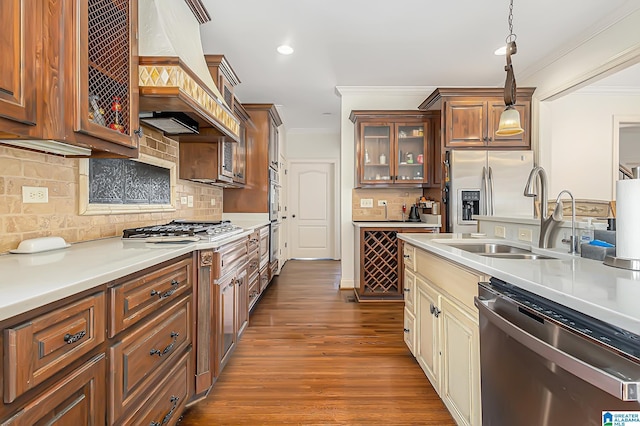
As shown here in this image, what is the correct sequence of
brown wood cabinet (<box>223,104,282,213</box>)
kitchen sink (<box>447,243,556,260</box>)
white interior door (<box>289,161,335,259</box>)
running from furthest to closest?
white interior door (<box>289,161,335,259</box>) < brown wood cabinet (<box>223,104,282,213</box>) < kitchen sink (<box>447,243,556,260</box>)

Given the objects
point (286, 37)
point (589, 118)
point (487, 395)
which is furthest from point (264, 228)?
point (589, 118)

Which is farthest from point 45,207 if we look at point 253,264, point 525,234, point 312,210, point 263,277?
point 312,210

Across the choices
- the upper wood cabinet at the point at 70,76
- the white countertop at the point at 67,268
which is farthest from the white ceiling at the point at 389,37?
the white countertop at the point at 67,268

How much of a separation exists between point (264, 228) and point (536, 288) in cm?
355

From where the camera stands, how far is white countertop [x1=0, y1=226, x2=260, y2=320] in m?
0.81

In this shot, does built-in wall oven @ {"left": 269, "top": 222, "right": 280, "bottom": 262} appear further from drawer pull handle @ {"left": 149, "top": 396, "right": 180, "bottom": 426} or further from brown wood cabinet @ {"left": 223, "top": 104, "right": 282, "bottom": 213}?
drawer pull handle @ {"left": 149, "top": 396, "right": 180, "bottom": 426}

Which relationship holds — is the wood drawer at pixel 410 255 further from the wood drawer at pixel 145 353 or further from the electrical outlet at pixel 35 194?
the electrical outlet at pixel 35 194

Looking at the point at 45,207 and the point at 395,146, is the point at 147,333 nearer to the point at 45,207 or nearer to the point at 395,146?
the point at 45,207

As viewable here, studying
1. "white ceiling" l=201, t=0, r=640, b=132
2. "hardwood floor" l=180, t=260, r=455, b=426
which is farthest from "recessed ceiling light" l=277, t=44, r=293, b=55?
"hardwood floor" l=180, t=260, r=455, b=426

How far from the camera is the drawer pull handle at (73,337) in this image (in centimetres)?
93

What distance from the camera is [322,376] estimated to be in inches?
89.4

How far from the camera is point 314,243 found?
7238 millimetres

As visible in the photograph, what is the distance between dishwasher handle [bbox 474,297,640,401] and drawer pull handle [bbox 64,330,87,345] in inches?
49.4

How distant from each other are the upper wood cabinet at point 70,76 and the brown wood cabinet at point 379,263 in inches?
114
